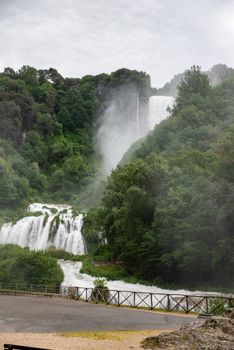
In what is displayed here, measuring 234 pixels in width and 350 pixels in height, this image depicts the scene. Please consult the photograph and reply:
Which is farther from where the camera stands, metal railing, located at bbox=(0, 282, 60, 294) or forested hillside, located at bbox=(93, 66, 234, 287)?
forested hillside, located at bbox=(93, 66, 234, 287)

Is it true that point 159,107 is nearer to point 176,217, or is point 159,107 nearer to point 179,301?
point 176,217

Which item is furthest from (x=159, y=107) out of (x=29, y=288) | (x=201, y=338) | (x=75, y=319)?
(x=201, y=338)

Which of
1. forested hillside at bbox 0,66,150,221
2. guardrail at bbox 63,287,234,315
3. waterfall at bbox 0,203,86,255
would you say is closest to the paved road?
guardrail at bbox 63,287,234,315

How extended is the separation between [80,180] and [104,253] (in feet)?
130

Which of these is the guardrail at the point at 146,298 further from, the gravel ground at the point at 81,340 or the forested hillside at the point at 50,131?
the forested hillside at the point at 50,131

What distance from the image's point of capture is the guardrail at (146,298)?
70.7 feet

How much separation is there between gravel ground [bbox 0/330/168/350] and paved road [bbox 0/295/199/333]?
1.05 metres

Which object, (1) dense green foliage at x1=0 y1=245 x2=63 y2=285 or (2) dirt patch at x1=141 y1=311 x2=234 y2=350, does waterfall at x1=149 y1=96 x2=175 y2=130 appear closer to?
(1) dense green foliage at x1=0 y1=245 x2=63 y2=285

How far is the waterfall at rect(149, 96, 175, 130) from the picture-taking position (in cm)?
9594

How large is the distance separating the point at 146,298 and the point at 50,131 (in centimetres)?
7392

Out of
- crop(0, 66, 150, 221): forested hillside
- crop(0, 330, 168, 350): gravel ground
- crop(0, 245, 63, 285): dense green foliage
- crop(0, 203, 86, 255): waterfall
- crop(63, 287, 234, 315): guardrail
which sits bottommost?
crop(0, 330, 168, 350): gravel ground

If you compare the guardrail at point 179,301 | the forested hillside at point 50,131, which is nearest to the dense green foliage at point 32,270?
the guardrail at point 179,301

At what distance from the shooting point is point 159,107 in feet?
319

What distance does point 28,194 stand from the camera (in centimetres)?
8044
